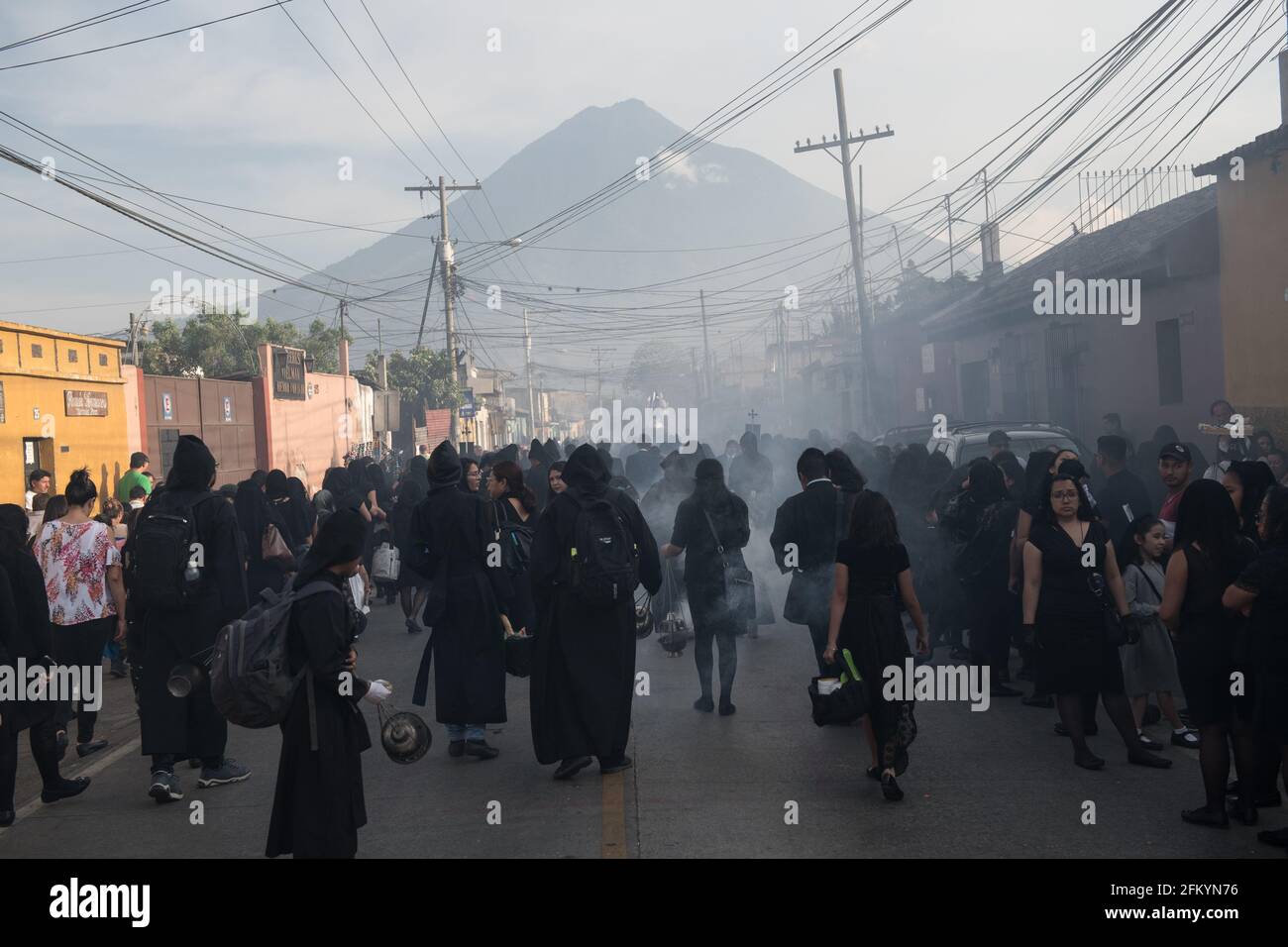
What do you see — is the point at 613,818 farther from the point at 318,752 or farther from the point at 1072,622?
the point at 1072,622

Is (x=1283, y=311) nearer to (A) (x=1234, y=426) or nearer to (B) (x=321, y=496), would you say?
(A) (x=1234, y=426)

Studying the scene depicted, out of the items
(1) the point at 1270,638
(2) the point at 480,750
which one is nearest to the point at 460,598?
(2) the point at 480,750

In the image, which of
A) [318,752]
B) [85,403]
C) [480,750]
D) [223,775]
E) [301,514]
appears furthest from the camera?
[85,403]

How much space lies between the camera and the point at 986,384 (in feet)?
97.1

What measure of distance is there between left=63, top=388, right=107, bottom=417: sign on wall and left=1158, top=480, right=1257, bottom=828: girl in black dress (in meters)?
20.0

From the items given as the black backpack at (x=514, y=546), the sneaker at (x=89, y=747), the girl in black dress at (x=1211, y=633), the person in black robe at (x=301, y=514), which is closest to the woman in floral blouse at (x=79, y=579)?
the sneaker at (x=89, y=747)

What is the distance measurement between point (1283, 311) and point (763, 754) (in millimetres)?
11143

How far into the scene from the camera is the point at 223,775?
7387mm

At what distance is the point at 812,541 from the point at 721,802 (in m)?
2.74

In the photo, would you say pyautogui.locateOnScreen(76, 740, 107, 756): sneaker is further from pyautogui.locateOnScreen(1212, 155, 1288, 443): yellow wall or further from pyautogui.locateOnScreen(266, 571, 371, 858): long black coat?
pyautogui.locateOnScreen(1212, 155, 1288, 443): yellow wall

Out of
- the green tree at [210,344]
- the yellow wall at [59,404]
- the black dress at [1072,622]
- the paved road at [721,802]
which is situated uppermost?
the green tree at [210,344]

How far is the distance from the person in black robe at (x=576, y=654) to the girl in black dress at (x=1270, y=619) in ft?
11.1

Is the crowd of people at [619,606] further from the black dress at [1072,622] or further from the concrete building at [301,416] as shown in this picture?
the concrete building at [301,416]

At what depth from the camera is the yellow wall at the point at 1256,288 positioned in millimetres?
15031
